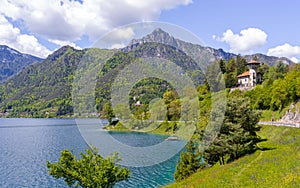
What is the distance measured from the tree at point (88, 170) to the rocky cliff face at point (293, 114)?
46.0 meters

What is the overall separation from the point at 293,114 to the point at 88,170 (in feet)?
165

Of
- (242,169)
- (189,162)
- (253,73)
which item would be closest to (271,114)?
(253,73)

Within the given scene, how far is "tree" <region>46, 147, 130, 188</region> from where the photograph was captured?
2475cm

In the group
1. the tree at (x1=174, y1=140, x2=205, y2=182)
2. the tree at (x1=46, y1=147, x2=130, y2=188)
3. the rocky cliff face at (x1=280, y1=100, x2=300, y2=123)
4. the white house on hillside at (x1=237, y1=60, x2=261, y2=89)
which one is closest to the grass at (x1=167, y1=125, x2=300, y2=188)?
the tree at (x1=174, y1=140, x2=205, y2=182)

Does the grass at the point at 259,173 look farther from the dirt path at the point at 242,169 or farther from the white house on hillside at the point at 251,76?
the white house on hillside at the point at 251,76

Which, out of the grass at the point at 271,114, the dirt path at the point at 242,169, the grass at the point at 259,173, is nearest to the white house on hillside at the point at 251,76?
the grass at the point at 271,114

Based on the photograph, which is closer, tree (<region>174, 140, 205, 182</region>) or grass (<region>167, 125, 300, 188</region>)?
grass (<region>167, 125, 300, 188</region>)

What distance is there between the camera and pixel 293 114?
59.7m

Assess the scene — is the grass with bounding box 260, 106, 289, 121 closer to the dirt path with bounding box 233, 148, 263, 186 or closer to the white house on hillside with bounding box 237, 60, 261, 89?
the white house on hillside with bounding box 237, 60, 261, 89

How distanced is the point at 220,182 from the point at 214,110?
1198cm

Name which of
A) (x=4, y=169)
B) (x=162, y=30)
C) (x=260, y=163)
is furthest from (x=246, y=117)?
(x=4, y=169)

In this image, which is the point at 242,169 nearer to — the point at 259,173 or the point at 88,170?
the point at 259,173

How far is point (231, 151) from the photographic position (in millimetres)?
34406

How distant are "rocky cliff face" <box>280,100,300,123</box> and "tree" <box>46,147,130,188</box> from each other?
46.0m
